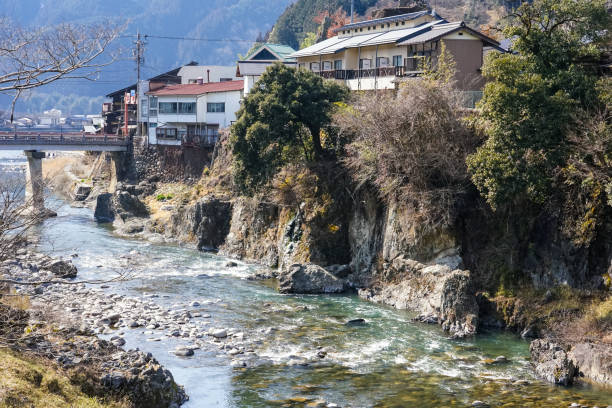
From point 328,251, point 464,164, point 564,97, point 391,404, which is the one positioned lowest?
point 391,404

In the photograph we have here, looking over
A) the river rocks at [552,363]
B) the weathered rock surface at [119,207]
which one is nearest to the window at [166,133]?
the weathered rock surface at [119,207]

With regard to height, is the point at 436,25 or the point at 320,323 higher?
the point at 436,25

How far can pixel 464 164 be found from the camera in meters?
31.0

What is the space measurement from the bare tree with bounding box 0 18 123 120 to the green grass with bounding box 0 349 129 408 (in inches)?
259

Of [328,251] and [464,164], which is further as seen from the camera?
[328,251]

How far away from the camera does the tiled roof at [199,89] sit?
207 feet

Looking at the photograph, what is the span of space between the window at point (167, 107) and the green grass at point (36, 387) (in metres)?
51.9

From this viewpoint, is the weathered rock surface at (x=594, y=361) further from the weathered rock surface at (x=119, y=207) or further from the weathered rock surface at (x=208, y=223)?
the weathered rock surface at (x=119, y=207)

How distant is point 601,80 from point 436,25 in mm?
21590

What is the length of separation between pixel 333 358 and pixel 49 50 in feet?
46.3

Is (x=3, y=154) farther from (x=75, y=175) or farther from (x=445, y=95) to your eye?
(x=445, y=95)

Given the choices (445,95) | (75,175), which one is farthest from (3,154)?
(445,95)

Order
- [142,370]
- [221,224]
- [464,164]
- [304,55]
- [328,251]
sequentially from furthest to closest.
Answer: [304,55] < [221,224] < [328,251] < [464,164] < [142,370]

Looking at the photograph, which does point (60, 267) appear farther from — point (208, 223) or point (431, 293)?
point (431, 293)
